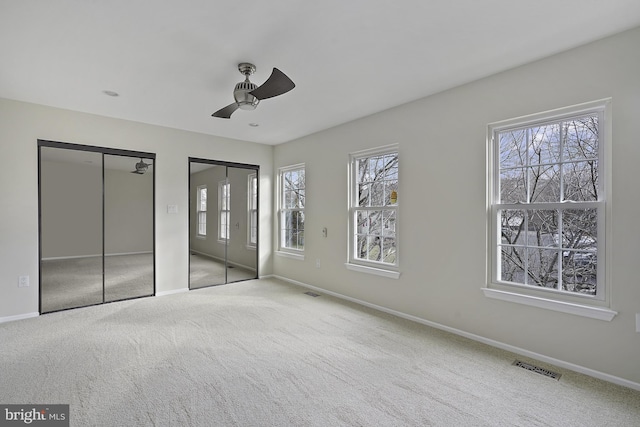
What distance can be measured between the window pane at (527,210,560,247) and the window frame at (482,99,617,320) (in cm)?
8

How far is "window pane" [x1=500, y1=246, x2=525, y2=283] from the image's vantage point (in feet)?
9.34

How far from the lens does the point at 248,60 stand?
2.65 meters

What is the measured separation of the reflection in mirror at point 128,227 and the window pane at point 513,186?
4.64 meters

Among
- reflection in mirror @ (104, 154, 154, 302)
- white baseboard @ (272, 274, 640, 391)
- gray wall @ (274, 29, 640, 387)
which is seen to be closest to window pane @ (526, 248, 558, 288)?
gray wall @ (274, 29, 640, 387)

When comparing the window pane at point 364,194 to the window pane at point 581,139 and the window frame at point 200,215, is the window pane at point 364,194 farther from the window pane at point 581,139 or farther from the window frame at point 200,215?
the window frame at point 200,215

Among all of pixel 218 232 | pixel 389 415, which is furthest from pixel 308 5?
pixel 218 232

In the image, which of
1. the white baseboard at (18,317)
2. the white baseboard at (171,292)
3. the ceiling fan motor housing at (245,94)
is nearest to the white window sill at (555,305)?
the ceiling fan motor housing at (245,94)

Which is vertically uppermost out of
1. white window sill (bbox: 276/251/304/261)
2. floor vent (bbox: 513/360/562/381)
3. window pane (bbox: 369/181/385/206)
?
window pane (bbox: 369/181/385/206)

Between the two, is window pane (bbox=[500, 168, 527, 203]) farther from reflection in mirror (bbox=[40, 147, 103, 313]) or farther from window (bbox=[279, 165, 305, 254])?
reflection in mirror (bbox=[40, 147, 103, 313])

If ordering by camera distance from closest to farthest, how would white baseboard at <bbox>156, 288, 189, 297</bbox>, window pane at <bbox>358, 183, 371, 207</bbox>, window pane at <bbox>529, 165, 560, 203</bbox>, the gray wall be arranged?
1. the gray wall
2. window pane at <bbox>529, 165, 560, 203</bbox>
3. window pane at <bbox>358, 183, 371, 207</bbox>
4. white baseboard at <bbox>156, 288, 189, 297</bbox>

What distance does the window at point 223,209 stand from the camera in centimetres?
539

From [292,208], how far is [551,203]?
3.92m

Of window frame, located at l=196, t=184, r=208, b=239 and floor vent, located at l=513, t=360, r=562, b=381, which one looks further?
window frame, located at l=196, t=184, r=208, b=239

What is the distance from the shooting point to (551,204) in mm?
2627
